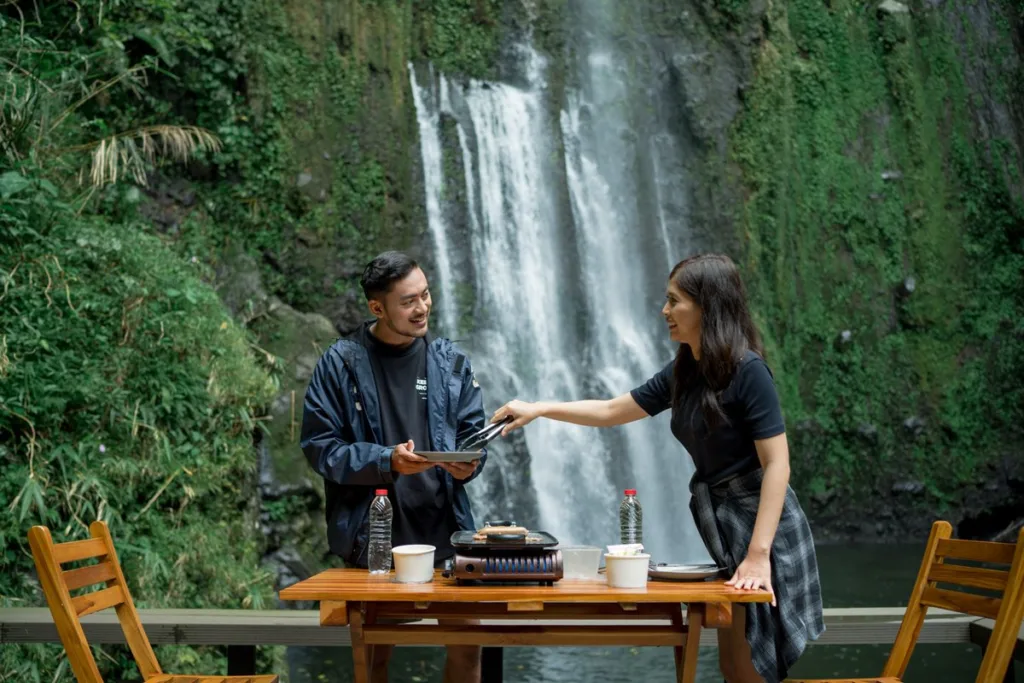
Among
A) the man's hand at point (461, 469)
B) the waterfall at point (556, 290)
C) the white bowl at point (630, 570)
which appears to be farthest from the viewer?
the waterfall at point (556, 290)

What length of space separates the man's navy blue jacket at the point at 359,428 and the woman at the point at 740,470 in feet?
2.58

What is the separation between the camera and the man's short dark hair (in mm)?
3658

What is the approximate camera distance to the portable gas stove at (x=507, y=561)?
300 centimetres

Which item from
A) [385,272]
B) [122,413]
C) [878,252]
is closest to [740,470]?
[385,272]

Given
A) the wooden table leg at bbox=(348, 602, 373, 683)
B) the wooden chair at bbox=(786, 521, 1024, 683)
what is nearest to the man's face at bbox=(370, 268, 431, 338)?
the wooden table leg at bbox=(348, 602, 373, 683)

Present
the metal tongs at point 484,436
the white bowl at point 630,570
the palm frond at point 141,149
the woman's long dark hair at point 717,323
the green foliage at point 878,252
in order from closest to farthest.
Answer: the white bowl at point 630,570 < the woman's long dark hair at point 717,323 < the metal tongs at point 484,436 < the palm frond at point 141,149 < the green foliage at point 878,252

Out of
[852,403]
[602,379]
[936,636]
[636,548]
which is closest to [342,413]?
[636,548]

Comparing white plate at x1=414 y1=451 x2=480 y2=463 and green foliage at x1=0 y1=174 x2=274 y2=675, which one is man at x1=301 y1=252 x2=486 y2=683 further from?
green foliage at x1=0 y1=174 x2=274 y2=675

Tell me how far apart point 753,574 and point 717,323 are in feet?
2.49

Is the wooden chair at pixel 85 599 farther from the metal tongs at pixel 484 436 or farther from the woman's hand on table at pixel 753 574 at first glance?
the woman's hand on table at pixel 753 574

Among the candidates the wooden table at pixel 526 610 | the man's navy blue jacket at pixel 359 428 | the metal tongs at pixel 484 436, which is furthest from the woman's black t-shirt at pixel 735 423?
the man's navy blue jacket at pixel 359 428

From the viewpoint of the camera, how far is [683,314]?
10.7 ft

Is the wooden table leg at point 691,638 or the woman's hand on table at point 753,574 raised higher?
the woman's hand on table at point 753,574

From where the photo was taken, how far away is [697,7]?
16.0 meters
